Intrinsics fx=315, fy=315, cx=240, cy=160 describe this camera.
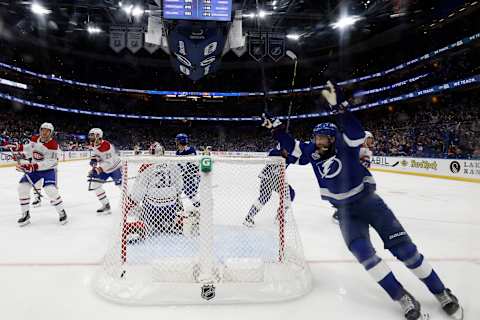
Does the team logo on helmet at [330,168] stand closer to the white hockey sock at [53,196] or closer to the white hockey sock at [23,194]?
the white hockey sock at [53,196]

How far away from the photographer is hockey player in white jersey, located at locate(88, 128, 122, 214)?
16.0 feet

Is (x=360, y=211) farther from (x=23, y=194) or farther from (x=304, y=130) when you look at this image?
(x=304, y=130)

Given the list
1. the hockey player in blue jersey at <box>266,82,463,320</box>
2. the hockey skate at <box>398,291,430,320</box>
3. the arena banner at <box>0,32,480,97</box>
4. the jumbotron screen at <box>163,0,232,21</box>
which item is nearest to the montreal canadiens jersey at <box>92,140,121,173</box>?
the arena banner at <box>0,32,480,97</box>

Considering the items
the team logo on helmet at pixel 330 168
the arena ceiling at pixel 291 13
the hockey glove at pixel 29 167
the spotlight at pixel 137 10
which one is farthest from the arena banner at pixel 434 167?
the spotlight at pixel 137 10

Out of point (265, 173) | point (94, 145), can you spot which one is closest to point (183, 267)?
point (265, 173)

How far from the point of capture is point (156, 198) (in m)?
3.16

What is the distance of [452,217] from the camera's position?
4766mm

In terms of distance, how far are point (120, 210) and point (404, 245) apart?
2.04m

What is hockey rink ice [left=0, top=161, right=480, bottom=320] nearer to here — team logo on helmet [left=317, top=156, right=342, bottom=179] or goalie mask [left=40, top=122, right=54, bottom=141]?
team logo on helmet [left=317, top=156, right=342, bottom=179]

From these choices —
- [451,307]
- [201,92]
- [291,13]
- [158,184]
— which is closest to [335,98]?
[451,307]

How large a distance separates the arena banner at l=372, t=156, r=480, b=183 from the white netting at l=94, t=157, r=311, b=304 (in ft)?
26.1

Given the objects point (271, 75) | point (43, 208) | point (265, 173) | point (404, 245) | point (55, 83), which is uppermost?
point (271, 75)

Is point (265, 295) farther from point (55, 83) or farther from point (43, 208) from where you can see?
point (55, 83)

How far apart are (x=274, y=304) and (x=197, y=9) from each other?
6168mm
